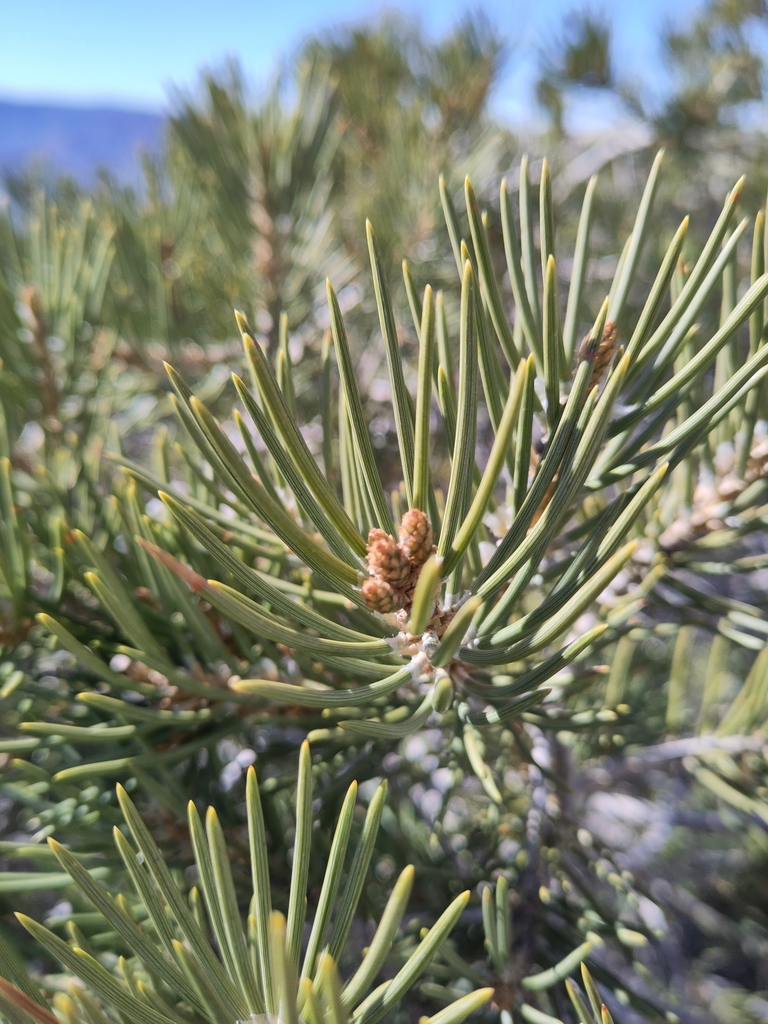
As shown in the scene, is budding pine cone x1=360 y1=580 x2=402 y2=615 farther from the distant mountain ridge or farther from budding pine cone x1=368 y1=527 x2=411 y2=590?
the distant mountain ridge

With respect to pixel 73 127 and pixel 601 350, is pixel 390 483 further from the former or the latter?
pixel 73 127

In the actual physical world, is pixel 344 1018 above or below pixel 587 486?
below

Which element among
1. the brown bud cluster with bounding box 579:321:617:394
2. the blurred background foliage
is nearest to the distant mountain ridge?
the blurred background foliage

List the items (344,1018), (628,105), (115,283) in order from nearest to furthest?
(344,1018) < (115,283) < (628,105)

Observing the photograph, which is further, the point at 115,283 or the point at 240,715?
the point at 115,283

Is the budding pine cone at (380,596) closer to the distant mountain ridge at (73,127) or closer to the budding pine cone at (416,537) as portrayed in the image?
the budding pine cone at (416,537)

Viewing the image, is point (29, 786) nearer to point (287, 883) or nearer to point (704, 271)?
point (287, 883)

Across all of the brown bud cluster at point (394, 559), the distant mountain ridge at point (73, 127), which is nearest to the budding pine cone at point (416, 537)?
the brown bud cluster at point (394, 559)

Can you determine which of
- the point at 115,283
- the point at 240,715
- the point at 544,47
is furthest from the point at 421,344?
the point at 544,47

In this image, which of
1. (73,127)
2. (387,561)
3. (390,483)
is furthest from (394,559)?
(73,127)
